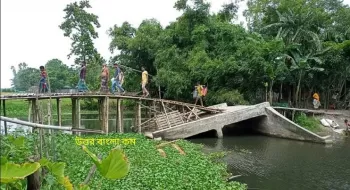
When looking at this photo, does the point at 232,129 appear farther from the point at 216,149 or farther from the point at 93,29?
the point at 93,29

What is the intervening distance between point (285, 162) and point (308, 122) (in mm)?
8062

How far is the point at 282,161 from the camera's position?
14336 millimetres

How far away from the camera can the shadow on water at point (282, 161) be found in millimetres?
11297

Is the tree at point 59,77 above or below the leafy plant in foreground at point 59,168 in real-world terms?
above

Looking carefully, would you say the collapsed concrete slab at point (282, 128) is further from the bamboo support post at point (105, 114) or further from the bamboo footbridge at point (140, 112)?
the bamboo support post at point (105, 114)

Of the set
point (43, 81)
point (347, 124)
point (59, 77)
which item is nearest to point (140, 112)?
point (43, 81)

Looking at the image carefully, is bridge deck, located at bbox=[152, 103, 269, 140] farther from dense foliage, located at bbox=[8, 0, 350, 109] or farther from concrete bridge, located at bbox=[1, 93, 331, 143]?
dense foliage, located at bbox=[8, 0, 350, 109]

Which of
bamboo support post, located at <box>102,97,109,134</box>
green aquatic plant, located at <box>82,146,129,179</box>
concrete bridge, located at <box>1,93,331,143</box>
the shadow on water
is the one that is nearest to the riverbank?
the shadow on water

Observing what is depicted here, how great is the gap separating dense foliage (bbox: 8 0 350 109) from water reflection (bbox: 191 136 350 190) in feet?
19.3

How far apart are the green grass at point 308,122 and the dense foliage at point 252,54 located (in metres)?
2.80

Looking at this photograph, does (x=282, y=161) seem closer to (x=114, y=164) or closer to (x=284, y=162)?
(x=284, y=162)

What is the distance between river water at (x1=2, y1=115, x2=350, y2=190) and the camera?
11266 mm

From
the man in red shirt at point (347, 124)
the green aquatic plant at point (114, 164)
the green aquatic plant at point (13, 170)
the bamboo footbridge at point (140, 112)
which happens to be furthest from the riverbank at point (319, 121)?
the green aquatic plant at point (13, 170)

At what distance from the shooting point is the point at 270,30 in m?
28.6
